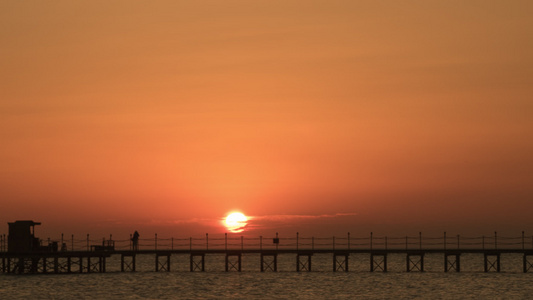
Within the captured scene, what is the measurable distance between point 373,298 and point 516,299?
488 inches

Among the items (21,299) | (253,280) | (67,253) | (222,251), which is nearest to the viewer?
(21,299)

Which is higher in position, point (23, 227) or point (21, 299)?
point (23, 227)

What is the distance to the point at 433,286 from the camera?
87.9m

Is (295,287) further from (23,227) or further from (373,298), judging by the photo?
(23,227)

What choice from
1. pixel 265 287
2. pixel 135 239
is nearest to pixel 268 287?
pixel 265 287

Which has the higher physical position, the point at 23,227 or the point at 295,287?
the point at 23,227

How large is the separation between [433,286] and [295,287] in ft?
46.5

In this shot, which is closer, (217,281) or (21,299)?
(21,299)

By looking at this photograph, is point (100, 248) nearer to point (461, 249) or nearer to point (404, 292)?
point (404, 292)

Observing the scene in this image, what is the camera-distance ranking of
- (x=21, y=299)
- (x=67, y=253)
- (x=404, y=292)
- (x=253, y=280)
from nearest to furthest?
(x=21, y=299) → (x=404, y=292) → (x=67, y=253) → (x=253, y=280)

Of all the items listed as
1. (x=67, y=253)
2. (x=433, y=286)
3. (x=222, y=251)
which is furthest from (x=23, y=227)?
(x=433, y=286)

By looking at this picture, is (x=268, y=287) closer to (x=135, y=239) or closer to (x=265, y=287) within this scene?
(x=265, y=287)

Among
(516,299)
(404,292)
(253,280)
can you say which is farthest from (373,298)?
(253,280)

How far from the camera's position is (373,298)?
75562 millimetres
